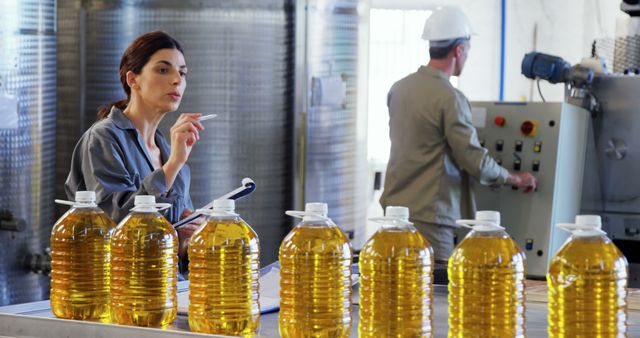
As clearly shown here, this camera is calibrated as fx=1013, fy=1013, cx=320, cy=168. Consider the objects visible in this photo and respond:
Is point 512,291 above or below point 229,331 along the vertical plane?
above

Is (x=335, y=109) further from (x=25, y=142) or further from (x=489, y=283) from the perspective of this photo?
(x=489, y=283)

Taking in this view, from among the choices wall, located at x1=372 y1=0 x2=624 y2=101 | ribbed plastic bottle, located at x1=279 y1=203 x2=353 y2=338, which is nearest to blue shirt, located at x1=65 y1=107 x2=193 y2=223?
ribbed plastic bottle, located at x1=279 y1=203 x2=353 y2=338

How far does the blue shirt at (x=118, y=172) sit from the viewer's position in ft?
8.47

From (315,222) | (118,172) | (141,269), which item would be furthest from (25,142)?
(315,222)

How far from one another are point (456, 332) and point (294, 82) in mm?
2981

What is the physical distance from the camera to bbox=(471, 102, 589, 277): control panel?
4.34 meters

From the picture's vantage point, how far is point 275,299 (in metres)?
2.16

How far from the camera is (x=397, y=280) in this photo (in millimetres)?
→ 1703

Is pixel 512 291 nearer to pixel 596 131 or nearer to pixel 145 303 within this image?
pixel 145 303

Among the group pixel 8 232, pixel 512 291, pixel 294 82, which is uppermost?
pixel 294 82

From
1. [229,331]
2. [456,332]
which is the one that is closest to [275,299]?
[229,331]

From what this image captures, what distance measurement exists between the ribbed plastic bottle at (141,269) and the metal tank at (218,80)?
2432 mm

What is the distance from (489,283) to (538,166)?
283cm

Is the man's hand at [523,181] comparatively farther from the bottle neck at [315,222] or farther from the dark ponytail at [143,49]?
the bottle neck at [315,222]
